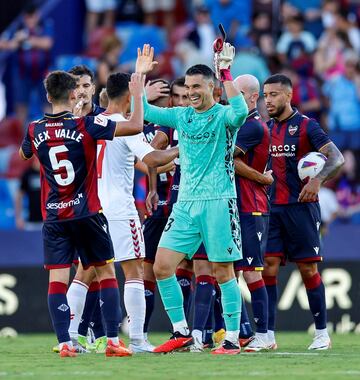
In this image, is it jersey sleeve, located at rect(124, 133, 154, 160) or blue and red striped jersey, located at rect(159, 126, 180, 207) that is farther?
blue and red striped jersey, located at rect(159, 126, 180, 207)

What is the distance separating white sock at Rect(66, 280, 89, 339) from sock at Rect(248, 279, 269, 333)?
62.0 inches


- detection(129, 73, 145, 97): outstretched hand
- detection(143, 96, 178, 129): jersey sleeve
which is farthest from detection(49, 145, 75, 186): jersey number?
detection(143, 96, 178, 129): jersey sleeve

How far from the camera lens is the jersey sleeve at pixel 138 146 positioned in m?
10.8

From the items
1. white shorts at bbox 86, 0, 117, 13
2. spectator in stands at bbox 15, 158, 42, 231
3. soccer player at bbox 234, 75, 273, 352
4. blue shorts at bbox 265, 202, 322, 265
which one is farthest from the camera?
white shorts at bbox 86, 0, 117, 13

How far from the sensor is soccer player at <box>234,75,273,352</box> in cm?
1136

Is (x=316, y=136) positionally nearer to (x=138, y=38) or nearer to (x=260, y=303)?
(x=260, y=303)

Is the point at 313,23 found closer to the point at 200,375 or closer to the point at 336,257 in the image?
the point at 336,257

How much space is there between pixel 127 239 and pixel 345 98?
9.24 m

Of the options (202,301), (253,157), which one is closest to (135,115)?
(253,157)

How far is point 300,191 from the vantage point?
474 inches

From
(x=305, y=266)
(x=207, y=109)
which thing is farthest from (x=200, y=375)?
(x=305, y=266)

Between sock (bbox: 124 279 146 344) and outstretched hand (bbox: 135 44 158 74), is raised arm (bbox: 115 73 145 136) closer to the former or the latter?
outstretched hand (bbox: 135 44 158 74)

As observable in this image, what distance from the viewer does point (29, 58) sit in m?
20.1

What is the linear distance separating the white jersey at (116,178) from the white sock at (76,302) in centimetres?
73
